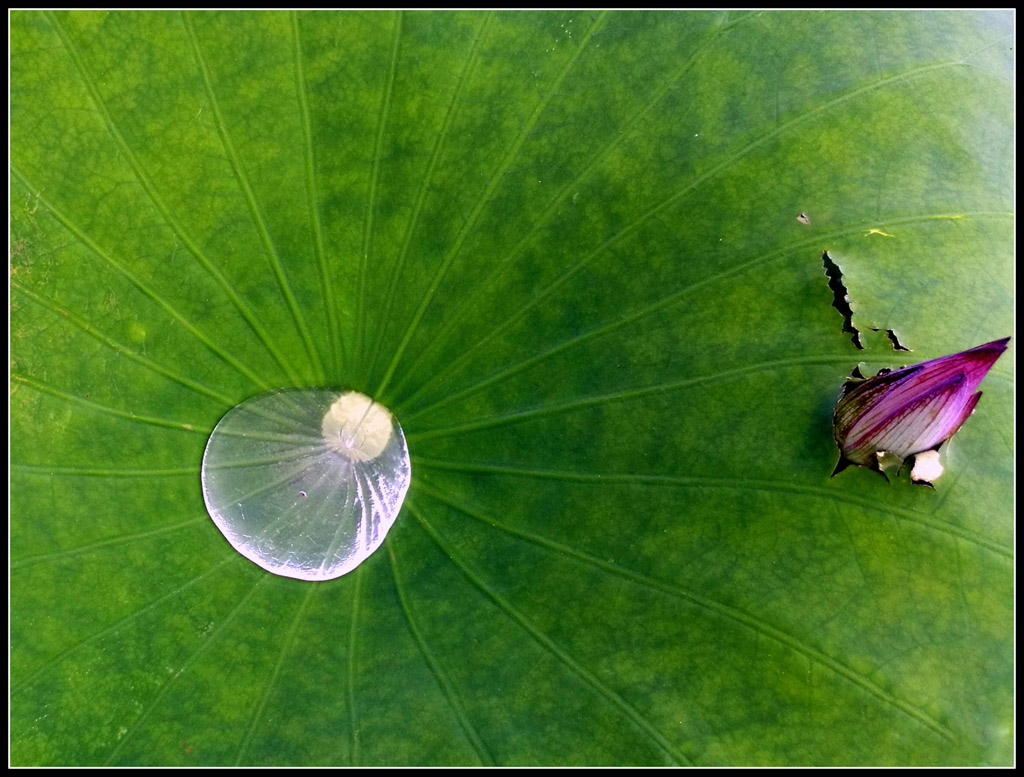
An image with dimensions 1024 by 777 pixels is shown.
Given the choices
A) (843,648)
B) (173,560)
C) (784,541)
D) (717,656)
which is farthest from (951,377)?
(173,560)

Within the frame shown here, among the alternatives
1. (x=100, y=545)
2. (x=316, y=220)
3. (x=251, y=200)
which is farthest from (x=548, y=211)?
(x=100, y=545)

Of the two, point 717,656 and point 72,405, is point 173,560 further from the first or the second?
point 717,656

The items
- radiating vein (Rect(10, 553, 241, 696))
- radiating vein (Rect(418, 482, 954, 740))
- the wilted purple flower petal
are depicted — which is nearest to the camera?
the wilted purple flower petal

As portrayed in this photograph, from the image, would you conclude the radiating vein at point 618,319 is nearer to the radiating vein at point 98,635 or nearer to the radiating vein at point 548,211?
the radiating vein at point 548,211

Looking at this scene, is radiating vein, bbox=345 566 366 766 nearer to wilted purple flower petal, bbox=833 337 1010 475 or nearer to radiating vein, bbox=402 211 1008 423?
radiating vein, bbox=402 211 1008 423

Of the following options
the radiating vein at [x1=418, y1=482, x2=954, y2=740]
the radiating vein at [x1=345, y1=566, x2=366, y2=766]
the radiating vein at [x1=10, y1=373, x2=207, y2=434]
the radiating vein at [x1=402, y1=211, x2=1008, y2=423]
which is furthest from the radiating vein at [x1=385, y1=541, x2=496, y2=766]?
the radiating vein at [x1=10, y1=373, x2=207, y2=434]
